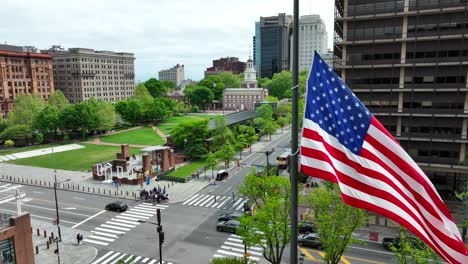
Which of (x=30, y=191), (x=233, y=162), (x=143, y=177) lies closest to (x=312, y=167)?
(x=143, y=177)

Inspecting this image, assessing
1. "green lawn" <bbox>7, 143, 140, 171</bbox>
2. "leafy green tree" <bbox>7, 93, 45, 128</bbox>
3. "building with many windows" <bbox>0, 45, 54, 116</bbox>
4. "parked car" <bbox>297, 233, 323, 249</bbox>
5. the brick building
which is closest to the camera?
the brick building

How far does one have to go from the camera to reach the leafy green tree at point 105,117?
89312 mm

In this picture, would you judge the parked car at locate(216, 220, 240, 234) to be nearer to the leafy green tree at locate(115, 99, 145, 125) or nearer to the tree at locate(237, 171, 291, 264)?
the tree at locate(237, 171, 291, 264)

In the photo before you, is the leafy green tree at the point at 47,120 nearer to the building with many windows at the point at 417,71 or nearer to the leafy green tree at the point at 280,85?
the building with many windows at the point at 417,71

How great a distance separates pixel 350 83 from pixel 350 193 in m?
37.4

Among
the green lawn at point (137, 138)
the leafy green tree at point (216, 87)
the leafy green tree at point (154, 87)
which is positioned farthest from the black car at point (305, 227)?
the leafy green tree at point (154, 87)

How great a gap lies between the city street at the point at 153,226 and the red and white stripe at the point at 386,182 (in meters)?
16.7

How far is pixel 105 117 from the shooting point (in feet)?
296

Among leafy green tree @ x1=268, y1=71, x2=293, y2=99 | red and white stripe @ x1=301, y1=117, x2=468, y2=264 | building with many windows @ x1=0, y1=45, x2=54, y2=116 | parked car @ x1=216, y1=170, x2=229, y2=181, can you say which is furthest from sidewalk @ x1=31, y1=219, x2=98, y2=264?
leafy green tree @ x1=268, y1=71, x2=293, y2=99

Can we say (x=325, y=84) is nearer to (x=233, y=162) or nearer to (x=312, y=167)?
(x=312, y=167)

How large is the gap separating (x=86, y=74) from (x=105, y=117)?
6081cm

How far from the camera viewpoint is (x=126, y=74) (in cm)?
16650

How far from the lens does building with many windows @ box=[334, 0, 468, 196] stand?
125 ft

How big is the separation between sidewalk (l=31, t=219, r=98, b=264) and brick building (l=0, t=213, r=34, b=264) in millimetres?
3539
